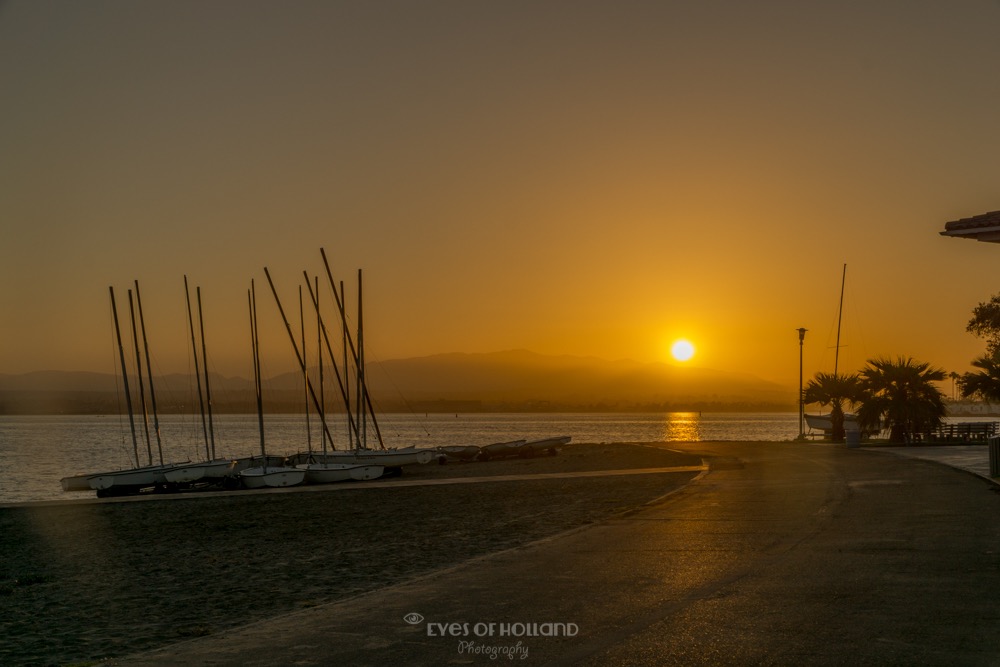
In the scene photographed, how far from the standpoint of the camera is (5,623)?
40.7 feet

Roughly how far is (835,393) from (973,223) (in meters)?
45.0

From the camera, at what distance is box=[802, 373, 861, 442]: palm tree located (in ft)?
185

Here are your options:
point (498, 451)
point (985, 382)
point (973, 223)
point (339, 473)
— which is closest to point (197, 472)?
point (339, 473)

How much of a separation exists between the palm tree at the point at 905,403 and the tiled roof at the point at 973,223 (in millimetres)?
34805

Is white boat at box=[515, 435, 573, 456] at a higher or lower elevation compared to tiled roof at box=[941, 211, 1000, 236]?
lower

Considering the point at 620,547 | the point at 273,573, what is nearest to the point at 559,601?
the point at 620,547

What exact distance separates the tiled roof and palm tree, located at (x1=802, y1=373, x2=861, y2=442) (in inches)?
1680

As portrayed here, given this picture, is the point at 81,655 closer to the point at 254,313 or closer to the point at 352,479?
the point at 352,479

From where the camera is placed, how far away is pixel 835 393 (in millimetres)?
57406

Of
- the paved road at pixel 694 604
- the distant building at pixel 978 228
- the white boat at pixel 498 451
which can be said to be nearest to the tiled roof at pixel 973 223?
the distant building at pixel 978 228

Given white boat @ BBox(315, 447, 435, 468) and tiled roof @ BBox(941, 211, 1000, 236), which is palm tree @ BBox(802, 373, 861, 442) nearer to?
white boat @ BBox(315, 447, 435, 468)

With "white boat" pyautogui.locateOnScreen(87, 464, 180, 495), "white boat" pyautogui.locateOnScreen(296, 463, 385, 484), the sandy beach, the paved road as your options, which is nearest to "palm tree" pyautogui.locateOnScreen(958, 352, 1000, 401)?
the sandy beach

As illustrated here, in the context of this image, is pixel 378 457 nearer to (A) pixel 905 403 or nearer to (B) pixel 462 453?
(B) pixel 462 453

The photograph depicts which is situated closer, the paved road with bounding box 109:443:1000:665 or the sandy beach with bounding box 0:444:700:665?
the paved road with bounding box 109:443:1000:665
